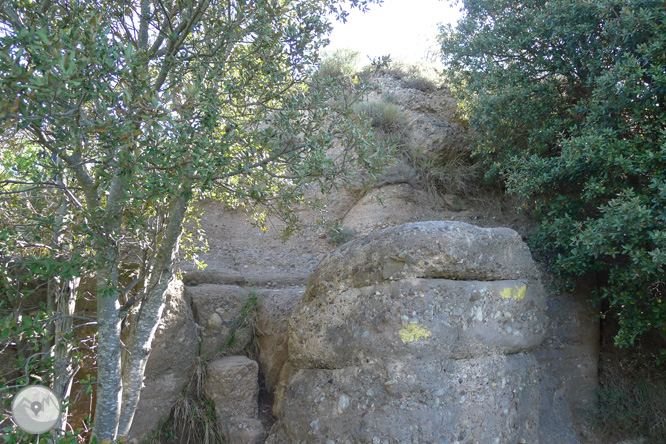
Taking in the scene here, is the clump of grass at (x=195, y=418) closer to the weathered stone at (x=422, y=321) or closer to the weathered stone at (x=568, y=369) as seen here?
the weathered stone at (x=422, y=321)

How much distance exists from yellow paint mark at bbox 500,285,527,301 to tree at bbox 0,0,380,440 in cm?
176

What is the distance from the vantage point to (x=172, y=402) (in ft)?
17.2

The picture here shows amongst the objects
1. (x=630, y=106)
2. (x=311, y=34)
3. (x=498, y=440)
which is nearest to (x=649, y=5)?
(x=630, y=106)

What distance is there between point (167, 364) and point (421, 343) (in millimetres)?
2869

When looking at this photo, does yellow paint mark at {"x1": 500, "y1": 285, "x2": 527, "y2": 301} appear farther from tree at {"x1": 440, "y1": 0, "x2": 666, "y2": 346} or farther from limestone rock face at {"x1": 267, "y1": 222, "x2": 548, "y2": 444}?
tree at {"x1": 440, "y1": 0, "x2": 666, "y2": 346}

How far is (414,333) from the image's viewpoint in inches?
162

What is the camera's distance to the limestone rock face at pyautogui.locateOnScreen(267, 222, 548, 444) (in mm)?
4059

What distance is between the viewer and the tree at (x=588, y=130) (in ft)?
14.7

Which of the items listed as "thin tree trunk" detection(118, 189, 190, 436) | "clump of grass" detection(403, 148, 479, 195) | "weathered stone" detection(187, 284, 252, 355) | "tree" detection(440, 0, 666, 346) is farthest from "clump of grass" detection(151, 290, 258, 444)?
"clump of grass" detection(403, 148, 479, 195)

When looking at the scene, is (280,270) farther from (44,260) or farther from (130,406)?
(44,260)

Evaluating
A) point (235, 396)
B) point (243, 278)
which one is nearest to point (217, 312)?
point (243, 278)

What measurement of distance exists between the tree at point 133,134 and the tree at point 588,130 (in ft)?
7.98

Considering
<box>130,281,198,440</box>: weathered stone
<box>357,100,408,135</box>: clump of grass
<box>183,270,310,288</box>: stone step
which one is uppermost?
<box>357,100,408,135</box>: clump of grass

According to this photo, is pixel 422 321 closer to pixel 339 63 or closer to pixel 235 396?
pixel 235 396
